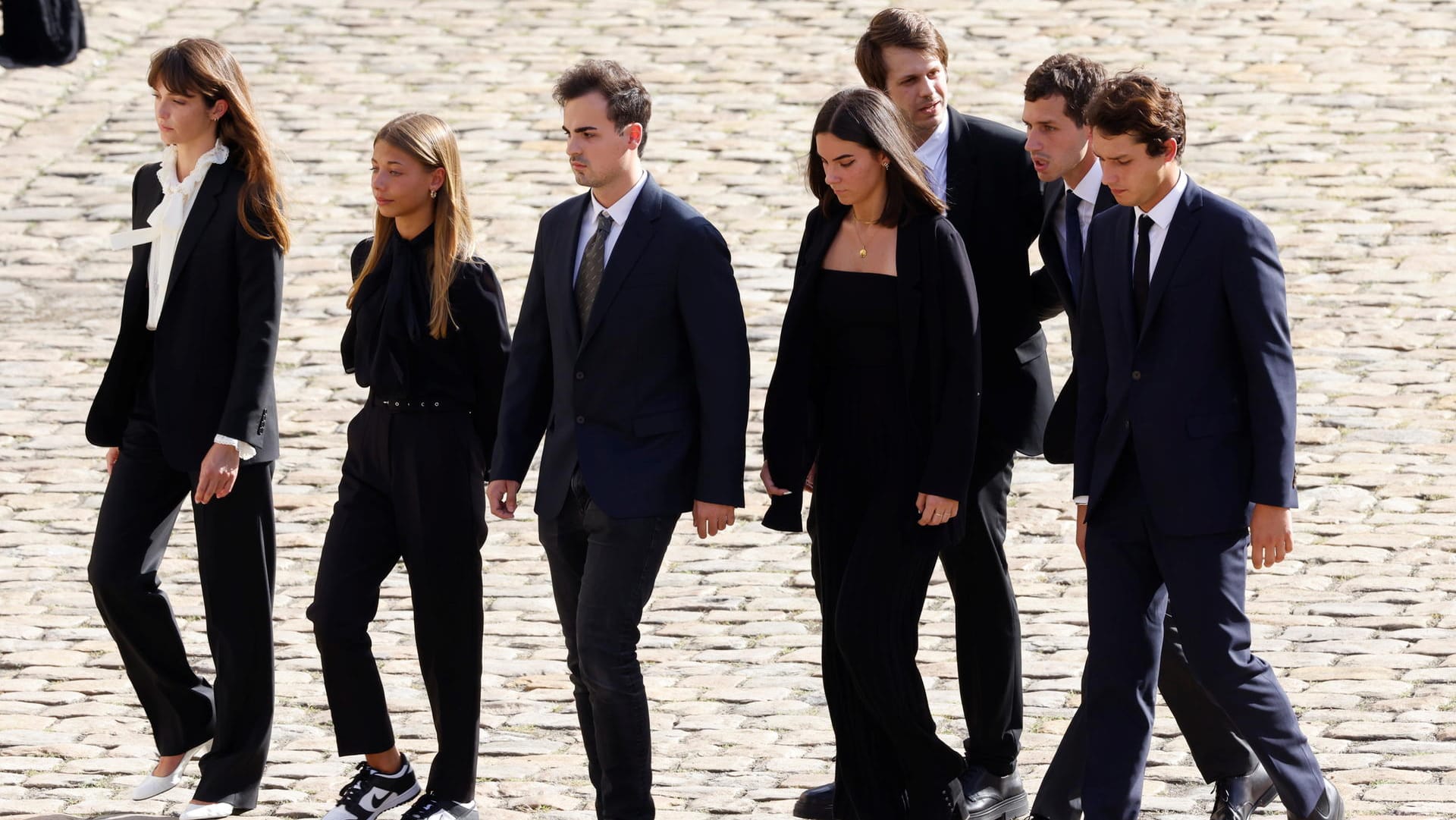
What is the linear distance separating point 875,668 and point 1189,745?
2.99 ft

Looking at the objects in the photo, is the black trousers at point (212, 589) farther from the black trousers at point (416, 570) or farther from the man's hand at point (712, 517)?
the man's hand at point (712, 517)

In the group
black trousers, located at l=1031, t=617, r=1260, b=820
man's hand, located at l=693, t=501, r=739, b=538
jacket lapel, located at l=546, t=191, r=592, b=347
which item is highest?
jacket lapel, located at l=546, t=191, r=592, b=347

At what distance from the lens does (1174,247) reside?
4.98 meters

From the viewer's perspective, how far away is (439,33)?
16.3m

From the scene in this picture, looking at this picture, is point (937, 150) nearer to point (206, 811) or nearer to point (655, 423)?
point (655, 423)

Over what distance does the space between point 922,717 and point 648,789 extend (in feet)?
2.41

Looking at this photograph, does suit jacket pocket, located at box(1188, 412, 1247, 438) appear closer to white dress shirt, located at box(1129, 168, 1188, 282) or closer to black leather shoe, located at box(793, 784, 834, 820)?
white dress shirt, located at box(1129, 168, 1188, 282)

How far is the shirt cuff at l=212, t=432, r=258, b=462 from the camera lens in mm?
5766

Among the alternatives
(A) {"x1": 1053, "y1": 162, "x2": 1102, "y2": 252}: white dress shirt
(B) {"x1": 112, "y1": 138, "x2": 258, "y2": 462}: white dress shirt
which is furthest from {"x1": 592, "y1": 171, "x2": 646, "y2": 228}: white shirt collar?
(B) {"x1": 112, "y1": 138, "x2": 258, "y2": 462}: white dress shirt

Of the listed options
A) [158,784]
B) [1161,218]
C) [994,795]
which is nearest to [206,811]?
[158,784]

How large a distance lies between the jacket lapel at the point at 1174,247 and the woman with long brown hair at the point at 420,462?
5.85 ft

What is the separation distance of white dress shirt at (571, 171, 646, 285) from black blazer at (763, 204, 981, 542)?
51cm

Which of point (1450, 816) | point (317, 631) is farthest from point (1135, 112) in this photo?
point (317, 631)

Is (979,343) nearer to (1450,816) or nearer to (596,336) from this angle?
(596,336)
